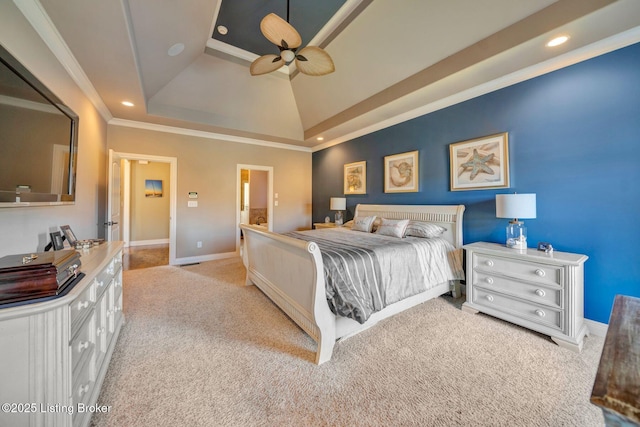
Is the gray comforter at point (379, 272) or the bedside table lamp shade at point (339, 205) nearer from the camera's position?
the gray comforter at point (379, 272)

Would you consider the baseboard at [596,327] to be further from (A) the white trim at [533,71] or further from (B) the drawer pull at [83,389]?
(B) the drawer pull at [83,389]

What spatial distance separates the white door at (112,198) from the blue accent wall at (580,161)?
5.10m

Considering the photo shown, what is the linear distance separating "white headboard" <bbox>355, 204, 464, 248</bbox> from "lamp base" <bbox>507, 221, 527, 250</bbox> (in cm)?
60

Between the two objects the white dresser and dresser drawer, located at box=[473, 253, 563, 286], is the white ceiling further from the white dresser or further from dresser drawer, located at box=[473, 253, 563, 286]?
the white dresser

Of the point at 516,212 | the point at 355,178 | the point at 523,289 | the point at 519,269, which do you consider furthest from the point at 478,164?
the point at 355,178

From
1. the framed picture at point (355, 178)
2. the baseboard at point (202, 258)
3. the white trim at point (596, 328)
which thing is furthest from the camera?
the framed picture at point (355, 178)

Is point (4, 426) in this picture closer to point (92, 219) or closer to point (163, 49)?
point (92, 219)

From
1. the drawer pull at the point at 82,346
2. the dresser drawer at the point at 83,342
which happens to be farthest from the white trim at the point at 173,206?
the drawer pull at the point at 82,346

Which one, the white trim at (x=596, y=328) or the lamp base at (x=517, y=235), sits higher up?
the lamp base at (x=517, y=235)

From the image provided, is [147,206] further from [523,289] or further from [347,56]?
[523,289]

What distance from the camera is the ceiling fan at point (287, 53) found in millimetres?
2159

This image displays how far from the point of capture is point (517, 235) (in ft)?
8.83

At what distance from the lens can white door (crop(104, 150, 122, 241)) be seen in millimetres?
3361

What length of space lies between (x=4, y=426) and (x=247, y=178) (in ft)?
26.7
